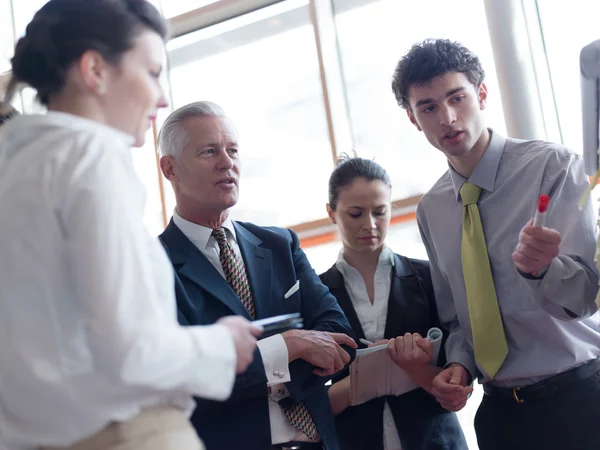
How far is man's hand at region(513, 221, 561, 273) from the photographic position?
5.81 ft

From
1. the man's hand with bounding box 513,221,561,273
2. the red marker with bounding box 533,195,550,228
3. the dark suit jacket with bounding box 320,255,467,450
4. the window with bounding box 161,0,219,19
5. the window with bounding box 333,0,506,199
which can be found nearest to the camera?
the red marker with bounding box 533,195,550,228

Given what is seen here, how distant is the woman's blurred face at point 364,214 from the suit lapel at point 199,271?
0.72 m

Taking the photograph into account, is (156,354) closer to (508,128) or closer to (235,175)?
(235,175)

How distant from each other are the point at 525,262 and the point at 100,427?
46.0 inches

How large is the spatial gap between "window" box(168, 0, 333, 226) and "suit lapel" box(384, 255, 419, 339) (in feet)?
5.71

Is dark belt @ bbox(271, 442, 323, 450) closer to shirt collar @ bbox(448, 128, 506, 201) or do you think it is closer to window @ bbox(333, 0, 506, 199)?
shirt collar @ bbox(448, 128, 506, 201)

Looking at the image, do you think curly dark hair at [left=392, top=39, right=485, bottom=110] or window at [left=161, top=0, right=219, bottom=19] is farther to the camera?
window at [left=161, top=0, right=219, bottom=19]

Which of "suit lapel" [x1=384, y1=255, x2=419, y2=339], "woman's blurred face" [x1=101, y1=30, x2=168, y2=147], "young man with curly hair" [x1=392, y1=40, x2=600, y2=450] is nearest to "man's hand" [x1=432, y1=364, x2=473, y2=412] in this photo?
"young man with curly hair" [x1=392, y1=40, x2=600, y2=450]

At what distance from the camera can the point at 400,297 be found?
2.56 meters

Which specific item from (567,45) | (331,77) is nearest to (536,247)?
(567,45)

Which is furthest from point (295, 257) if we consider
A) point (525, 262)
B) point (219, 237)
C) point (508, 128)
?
point (508, 128)

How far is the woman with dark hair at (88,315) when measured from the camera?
1.14 m

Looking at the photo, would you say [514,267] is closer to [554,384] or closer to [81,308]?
[554,384]

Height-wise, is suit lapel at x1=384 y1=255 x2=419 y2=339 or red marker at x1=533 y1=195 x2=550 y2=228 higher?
red marker at x1=533 y1=195 x2=550 y2=228
